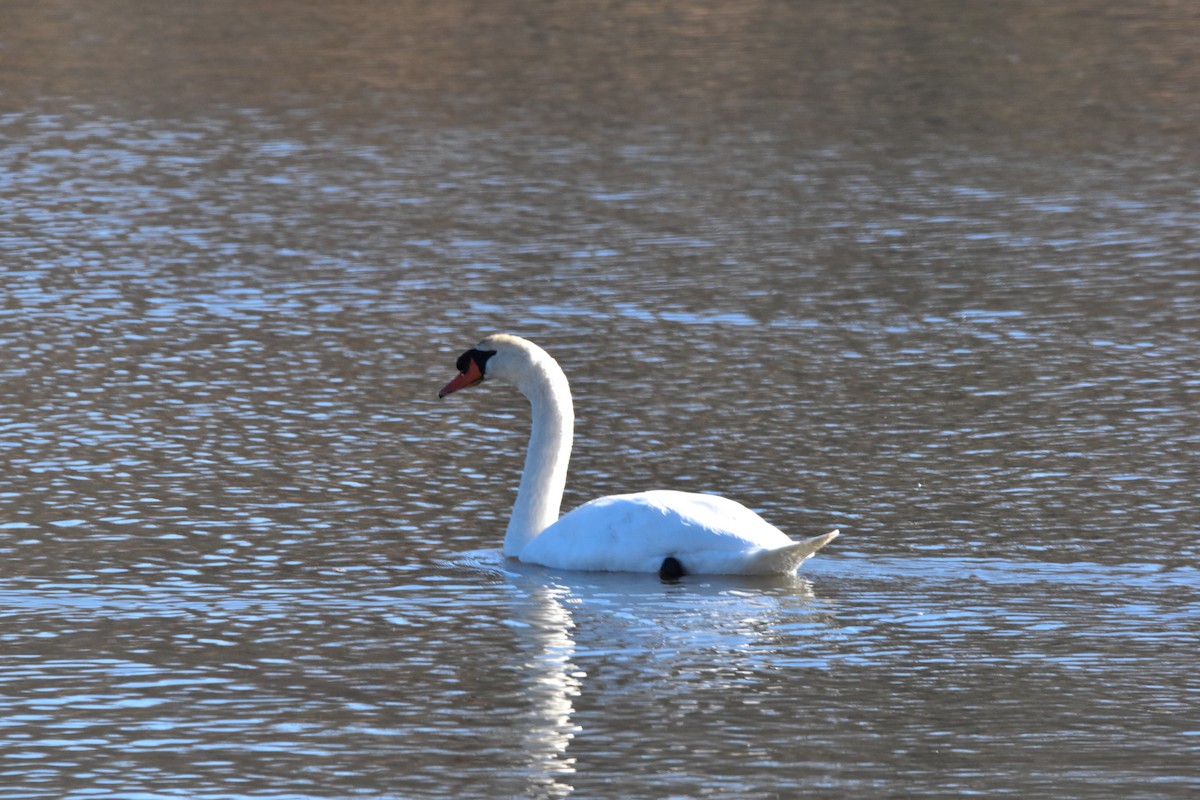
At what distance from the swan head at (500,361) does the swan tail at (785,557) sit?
176 centimetres

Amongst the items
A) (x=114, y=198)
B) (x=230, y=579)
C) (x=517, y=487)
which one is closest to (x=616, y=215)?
(x=114, y=198)

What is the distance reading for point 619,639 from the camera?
9.23m

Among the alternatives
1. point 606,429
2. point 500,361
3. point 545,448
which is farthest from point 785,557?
point 606,429

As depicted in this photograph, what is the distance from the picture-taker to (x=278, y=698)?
8.42 m

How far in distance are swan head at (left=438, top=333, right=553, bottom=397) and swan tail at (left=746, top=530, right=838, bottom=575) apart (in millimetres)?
1759

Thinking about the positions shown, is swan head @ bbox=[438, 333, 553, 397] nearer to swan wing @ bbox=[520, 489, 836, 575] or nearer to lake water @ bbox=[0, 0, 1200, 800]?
lake water @ bbox=[0, 0, 1200, 800]

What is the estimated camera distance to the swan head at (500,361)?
1143 cm

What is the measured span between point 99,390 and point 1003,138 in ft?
43.9

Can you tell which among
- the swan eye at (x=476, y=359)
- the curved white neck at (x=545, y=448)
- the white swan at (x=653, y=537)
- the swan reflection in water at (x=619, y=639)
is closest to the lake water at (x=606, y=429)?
the swan reflection in water at (x=619, y=639)

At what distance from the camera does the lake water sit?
797cm

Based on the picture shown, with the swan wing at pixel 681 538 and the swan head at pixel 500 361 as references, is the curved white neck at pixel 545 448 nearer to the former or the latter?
the swan head at pixel 500 361

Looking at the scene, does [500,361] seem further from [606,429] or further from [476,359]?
[606,429]

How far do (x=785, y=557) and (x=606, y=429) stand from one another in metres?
3.46

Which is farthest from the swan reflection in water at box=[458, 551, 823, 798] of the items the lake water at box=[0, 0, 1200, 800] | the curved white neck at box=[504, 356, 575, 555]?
the curved white neck at box=[504, 356, 575, 555]
